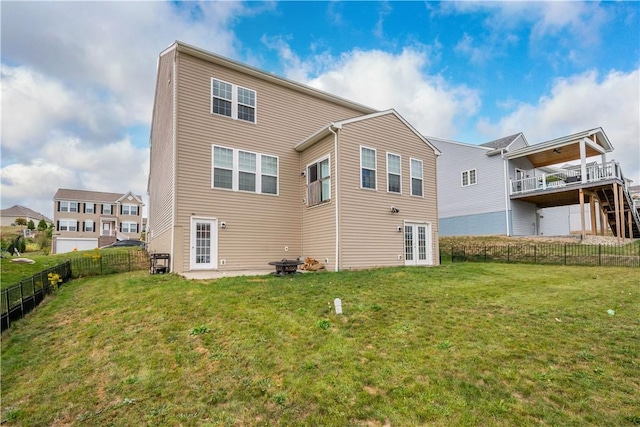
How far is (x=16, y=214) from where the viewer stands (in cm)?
5512

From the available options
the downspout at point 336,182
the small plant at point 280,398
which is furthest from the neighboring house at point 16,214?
the small plant at point 280,398

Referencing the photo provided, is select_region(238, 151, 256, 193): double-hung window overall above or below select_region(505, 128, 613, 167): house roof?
below

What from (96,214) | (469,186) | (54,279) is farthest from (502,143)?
(96,214)

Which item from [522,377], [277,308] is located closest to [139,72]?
[277,308]

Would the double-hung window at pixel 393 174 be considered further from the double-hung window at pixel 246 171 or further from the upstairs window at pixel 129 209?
the upstairs window at pixel 129 209

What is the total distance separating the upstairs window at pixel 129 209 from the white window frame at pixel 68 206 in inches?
206

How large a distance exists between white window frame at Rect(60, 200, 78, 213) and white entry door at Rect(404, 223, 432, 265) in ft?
148

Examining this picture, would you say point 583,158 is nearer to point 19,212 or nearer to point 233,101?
point 233,101

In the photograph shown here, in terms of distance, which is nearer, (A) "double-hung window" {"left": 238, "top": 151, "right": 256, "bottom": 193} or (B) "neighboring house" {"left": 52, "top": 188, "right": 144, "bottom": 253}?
(A) "double-hung window" {"left": 238, "top": 151, "right": 256, "bottom": 193}

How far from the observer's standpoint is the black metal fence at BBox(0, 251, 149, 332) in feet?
21.9

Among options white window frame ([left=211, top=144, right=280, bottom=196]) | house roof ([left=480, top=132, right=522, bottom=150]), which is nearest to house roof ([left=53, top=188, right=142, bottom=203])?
white window frame ([left=211, top=144, right=280, bottom=196])

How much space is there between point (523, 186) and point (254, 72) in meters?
17.8

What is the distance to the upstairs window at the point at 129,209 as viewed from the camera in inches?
1704

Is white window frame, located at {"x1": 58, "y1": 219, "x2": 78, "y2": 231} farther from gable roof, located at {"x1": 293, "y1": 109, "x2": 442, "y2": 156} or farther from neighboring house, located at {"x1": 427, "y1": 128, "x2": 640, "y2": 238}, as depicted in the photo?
neighboring house, located at {"x1": 427, "y1": 128, "x2": 640, "y2": 238}
